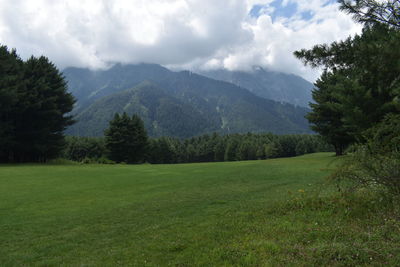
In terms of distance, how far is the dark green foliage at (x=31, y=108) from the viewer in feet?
125

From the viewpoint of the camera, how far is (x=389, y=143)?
17.3 ft

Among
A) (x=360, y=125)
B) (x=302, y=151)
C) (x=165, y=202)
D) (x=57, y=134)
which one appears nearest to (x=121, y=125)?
(x=57, y=134)

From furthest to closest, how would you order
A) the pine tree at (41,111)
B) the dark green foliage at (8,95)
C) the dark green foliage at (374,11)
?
the pine tree at (41,111), the dark green foliage at (8,95), the dark green foliage at (374,11)

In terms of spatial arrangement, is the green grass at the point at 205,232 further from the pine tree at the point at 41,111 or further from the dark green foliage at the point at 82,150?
the dark green foliage at the point at 82,150

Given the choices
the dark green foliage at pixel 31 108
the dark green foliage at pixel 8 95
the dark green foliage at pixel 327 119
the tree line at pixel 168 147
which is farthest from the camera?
the tree line at pixel 168 147

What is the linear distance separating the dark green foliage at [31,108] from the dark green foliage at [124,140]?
39.3 feet

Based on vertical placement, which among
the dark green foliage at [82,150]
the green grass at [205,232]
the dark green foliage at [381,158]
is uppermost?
the dark green foliage at [82,150]

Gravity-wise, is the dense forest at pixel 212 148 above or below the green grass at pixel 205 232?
above

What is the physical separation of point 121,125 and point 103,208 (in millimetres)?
50138

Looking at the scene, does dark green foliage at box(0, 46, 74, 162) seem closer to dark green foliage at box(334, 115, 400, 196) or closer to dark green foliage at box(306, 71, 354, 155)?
dark green foliage at box(306, 71, 354, 155)

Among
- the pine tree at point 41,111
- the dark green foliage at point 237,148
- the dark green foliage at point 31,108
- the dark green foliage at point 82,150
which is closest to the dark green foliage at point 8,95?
the dark green foliage at point 31,108

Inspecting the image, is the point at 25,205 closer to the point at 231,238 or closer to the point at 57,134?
the point at 231,238

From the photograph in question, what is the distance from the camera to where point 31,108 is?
4078cm

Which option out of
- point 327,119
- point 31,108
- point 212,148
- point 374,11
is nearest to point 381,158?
point 374,11
